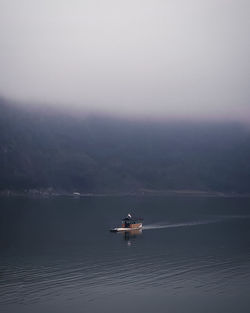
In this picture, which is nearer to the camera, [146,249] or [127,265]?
[127,265]

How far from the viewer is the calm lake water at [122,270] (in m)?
60.2

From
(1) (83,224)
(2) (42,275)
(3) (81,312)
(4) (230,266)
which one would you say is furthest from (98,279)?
(1) (83,224)

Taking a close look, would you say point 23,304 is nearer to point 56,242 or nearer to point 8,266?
point 8,266

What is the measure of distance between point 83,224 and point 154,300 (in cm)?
8327

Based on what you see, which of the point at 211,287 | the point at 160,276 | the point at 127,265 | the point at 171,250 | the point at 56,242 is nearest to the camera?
the point at 211,287

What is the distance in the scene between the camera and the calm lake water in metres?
60.2

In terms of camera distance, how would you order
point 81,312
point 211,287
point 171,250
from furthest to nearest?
point 171,250 < point 211,287 < point 81,312

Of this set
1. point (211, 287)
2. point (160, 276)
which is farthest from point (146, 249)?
point (211, 287)

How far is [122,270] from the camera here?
255 feet

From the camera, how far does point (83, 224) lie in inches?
5640

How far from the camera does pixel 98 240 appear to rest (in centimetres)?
11025

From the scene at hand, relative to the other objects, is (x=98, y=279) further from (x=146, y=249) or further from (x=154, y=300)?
(x=146, y=249)

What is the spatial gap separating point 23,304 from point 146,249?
44.4 meters

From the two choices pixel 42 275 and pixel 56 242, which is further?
pixel 56 242
